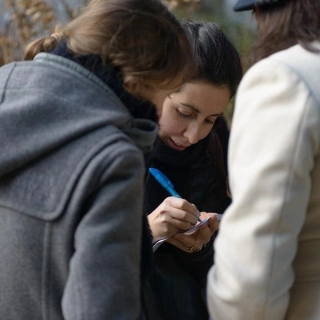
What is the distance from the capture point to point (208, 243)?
2398 mm

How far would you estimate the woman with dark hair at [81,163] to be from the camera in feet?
4.84

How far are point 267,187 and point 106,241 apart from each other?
1.07ft

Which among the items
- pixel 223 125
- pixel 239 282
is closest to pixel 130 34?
pixel 239 282

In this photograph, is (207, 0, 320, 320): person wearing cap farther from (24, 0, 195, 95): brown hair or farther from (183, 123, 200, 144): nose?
(183, 123, 200, 144): nose

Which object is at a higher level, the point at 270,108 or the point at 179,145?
the point at 270,108

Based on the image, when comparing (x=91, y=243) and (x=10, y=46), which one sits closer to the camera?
(x=91, y=243)

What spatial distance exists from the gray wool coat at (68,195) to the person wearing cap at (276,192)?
199 millimetres

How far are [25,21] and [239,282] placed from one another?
348 cm

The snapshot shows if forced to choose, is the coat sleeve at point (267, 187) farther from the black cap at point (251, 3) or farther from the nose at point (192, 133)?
the nose at point (192, 133)

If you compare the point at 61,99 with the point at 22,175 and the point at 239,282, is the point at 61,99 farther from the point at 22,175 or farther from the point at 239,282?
the point at 239,282

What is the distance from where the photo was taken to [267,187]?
1462 millimetres

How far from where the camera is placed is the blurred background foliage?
446 cm

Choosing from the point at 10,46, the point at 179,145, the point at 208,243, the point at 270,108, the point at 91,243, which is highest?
the point at 270,108

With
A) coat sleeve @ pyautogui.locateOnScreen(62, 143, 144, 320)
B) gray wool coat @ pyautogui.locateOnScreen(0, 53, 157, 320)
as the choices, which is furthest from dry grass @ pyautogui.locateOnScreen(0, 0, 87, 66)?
coat sleeve @ pyautogui.locateOnScreen(62, 143, 144, 320)
